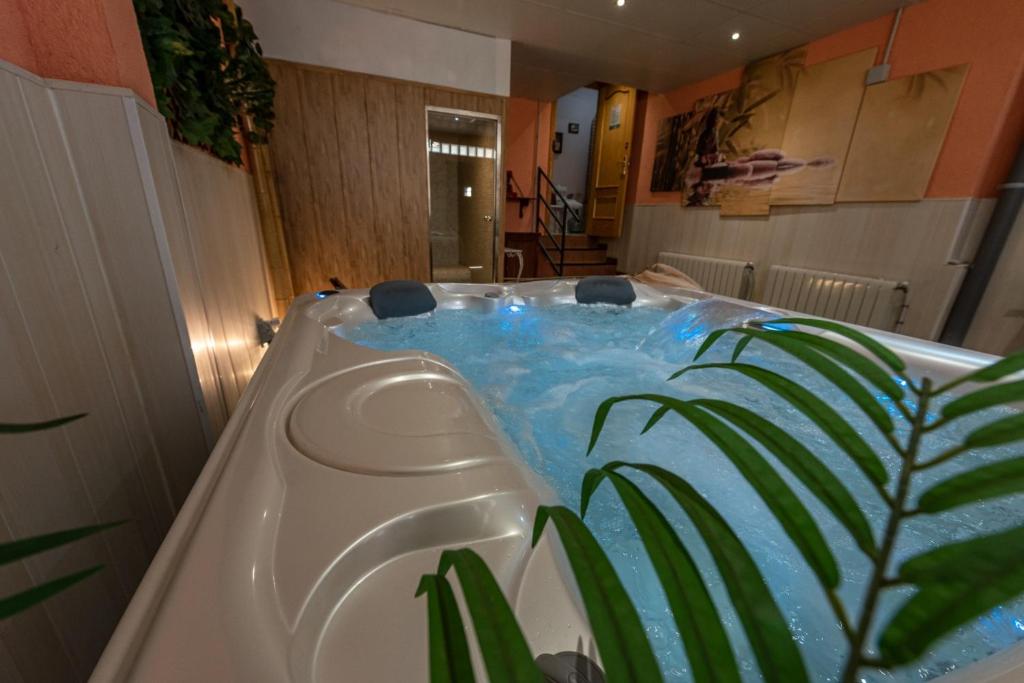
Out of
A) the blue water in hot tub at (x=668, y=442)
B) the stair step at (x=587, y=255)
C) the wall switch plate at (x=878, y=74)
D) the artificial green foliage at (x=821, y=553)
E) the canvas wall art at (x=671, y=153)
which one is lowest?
the blue water in hot tub at (x=668, y=442)

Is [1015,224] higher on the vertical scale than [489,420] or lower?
higher

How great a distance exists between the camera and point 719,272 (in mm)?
3408

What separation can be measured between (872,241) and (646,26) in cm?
208

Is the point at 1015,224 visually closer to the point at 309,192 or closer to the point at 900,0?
the point at 900,0

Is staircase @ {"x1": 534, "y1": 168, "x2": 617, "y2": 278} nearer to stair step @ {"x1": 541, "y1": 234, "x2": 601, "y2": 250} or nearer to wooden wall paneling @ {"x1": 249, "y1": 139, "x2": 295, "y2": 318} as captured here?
stair step @ {"x1": 541, "y1": 234, "x2": 601, "y2": 250}

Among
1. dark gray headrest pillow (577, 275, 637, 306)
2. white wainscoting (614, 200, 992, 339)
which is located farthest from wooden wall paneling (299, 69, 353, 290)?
white wainscoting (614, 200, 992, 339)

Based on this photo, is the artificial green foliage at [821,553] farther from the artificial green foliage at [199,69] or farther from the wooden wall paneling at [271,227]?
the wooden wall paneling at [271,227]

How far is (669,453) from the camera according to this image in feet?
3.82

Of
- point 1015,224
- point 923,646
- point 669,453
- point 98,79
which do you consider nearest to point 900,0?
point 1015,224

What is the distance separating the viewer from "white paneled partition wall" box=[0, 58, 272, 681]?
559 millimetres

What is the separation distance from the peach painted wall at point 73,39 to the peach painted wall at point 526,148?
478 cm

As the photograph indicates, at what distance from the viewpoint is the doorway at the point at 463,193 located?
3387 millimetres

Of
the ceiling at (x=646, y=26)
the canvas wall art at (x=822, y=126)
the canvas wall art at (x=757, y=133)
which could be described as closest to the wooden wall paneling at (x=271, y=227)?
the ceiling at (x=646, y=26)

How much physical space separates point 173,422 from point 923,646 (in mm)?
1299
